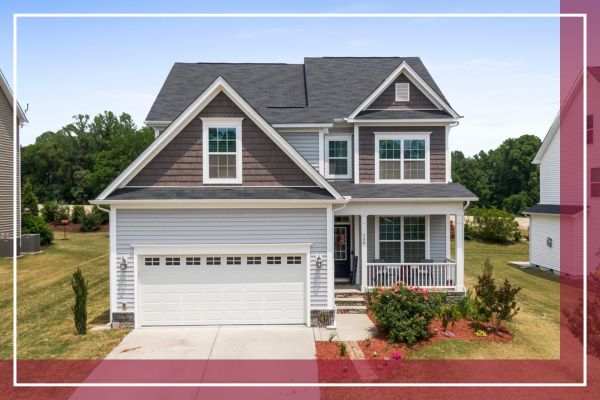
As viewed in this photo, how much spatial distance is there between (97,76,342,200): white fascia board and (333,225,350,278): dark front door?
451 centimetres

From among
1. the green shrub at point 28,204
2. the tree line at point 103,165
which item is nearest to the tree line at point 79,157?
the tree line at point 103,165

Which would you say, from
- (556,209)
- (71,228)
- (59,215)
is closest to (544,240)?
(556,209)

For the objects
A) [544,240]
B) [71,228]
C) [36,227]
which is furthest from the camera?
[71,228]

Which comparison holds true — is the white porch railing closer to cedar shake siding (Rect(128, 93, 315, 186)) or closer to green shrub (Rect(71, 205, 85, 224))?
cedar shake siding (Rect(128, 93, 315, 186))

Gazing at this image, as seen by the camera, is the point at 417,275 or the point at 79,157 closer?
the point at 417,275

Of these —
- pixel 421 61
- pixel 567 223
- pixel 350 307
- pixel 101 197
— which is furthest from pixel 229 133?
pixel 567 223

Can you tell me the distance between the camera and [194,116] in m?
13.3

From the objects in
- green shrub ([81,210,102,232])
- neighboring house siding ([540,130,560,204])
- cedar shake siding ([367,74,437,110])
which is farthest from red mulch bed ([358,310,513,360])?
green shrub ([81,210,102,232])

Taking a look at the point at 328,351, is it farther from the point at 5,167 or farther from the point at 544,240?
the point at 5,167

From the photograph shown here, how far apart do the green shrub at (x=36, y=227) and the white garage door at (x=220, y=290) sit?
1836 cm

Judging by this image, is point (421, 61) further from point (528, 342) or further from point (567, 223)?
point (528, 342)

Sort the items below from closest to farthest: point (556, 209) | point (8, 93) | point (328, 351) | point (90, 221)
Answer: point (328, 351), point (556, 209), point (8, 93), point (90, 221)

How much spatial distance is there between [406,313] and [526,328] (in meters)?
3.98

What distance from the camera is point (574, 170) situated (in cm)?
2177
